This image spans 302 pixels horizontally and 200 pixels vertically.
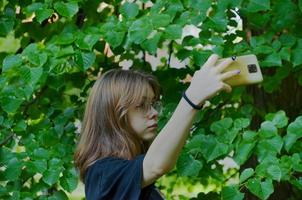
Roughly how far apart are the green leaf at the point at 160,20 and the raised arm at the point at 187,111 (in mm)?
903

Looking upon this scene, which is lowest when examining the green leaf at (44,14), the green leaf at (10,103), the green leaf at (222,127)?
the green leaf at (222,127)

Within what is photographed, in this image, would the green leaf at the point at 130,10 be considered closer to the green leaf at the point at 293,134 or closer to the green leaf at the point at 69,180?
the green leaf at the point at 69,180

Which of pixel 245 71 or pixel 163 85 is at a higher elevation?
pixel 245 71

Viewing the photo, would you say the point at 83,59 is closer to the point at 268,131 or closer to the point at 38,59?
the point at 38,59

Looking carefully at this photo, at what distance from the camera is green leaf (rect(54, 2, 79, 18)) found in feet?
10.5

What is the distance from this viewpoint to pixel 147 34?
10.0 ft

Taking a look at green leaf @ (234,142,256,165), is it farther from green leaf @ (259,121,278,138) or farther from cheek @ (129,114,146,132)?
cheek @ (129,114,146,132)

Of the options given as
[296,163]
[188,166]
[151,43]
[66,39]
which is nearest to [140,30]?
[151,43]

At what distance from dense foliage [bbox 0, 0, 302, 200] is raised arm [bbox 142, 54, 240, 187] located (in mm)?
753

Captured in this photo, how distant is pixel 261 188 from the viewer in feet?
9.30

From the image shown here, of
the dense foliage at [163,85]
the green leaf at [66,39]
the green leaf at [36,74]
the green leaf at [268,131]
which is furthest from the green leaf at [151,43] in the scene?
the green leaf at [268,131]

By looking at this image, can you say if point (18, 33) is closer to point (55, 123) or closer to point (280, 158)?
point (55, 123)

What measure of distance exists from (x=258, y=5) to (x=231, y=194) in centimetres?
82

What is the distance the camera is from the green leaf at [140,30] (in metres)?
3.05
